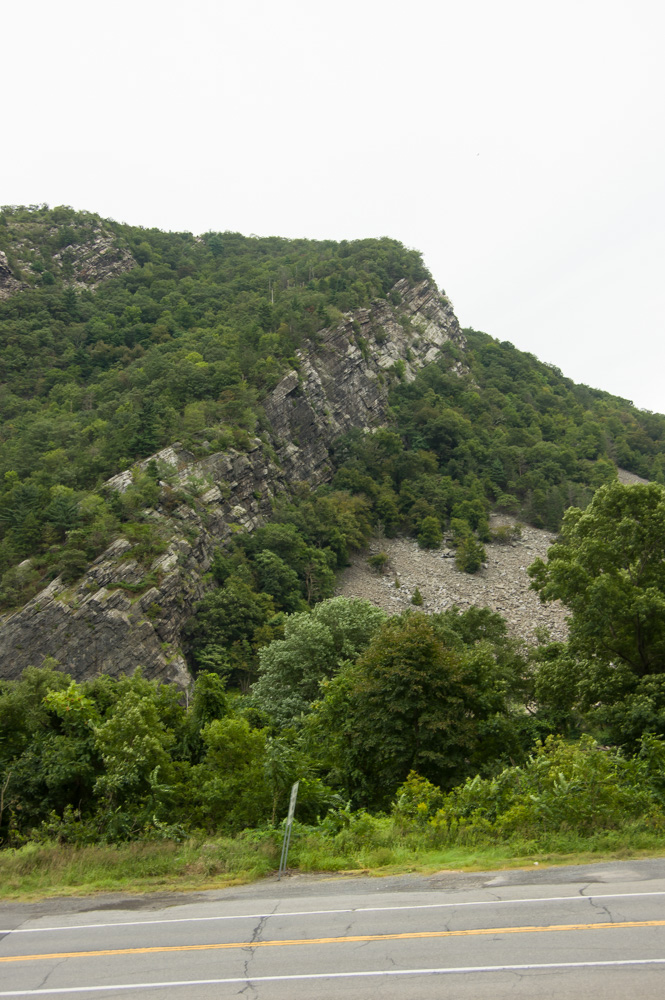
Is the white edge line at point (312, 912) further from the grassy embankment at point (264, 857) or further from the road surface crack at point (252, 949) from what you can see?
the grassy embankment at point (264, 857)

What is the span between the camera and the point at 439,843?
40.8 ft

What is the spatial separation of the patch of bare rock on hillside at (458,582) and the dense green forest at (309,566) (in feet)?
9.47

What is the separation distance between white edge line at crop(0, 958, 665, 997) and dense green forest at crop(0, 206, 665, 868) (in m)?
4.98

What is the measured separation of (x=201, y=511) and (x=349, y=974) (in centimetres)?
5636

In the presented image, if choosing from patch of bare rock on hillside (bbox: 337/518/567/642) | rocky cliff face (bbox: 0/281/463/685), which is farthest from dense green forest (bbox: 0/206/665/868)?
patch of bare rock on hillside (bbox: 337/518/567/642)

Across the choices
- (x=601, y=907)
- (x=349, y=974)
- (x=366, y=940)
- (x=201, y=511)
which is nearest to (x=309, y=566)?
(x=201, y=511)

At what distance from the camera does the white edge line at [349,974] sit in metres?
7.02

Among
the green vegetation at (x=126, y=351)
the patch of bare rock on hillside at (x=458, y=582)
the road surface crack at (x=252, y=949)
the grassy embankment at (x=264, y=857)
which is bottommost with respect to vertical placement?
the grassy embankment at (x=264, y=857)

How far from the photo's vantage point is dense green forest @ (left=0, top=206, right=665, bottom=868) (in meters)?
15.4

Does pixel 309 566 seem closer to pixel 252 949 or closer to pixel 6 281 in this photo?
pixel 252 949

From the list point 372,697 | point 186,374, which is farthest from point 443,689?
point 186,374

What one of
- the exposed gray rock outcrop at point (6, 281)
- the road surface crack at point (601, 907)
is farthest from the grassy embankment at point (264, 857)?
the exposed gray rock outcrop at point (6, 281)

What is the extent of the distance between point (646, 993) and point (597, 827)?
18.8 feet

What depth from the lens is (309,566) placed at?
66.8m
